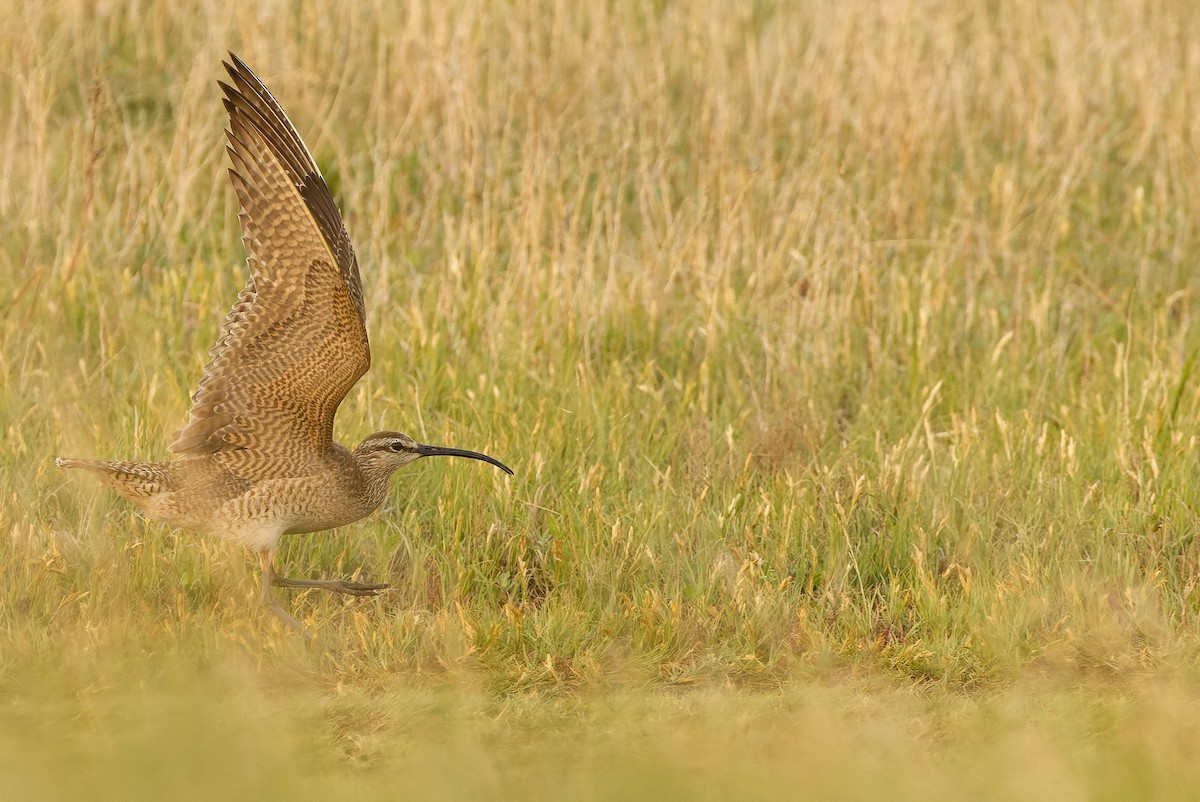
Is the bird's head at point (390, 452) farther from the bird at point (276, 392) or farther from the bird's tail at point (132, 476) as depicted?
the bird's tail at point (132, 476)

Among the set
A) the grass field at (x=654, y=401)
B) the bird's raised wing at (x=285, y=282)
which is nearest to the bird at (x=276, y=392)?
the bird's raised wing at (x=285, y=282)

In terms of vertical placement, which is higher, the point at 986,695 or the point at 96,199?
the point at 96,199

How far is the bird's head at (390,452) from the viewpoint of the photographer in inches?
211

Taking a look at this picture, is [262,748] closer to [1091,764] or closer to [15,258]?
[1091,764]

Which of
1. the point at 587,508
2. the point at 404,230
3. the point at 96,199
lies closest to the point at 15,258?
the point at 96,199

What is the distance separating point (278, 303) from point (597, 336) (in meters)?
2.30

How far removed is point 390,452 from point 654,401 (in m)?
1.58

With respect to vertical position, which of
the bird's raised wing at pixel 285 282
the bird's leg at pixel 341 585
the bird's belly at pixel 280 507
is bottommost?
the bird's leg at pixel 341 585

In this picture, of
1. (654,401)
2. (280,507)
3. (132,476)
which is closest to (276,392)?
(280,507)

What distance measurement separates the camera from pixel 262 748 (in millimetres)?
3939

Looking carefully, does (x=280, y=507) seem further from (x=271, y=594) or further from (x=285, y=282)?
(x=285, y=282)

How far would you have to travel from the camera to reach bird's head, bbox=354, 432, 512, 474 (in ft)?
17.6

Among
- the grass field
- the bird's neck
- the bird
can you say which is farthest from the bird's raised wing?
the grass field

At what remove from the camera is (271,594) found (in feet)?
16.4
